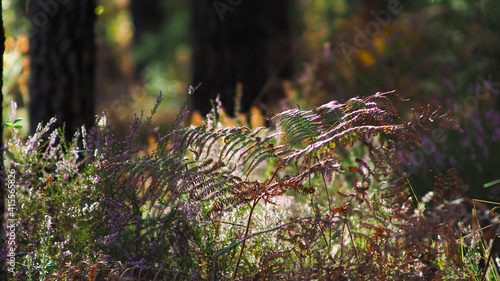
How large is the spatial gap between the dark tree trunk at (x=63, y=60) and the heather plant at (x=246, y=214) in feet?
3.40

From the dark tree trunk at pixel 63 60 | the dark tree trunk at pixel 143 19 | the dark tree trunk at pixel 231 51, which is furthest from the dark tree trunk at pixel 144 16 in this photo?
the dark tree trunk at pixel 63 60

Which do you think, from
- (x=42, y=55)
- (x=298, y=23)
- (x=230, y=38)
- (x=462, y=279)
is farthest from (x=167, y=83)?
(x=462, y=279)

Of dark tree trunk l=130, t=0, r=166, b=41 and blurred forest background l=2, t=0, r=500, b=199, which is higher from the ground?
dark tree trunk l=130, t=0, r=166, b=41

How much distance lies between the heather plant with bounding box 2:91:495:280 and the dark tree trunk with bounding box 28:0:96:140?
104cm

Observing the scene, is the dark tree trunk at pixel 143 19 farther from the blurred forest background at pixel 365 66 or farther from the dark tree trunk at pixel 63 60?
the dark tree trunk at pixel 63 60

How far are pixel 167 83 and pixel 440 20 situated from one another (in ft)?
20.7

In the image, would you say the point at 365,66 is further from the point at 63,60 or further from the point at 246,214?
the point at 246,214

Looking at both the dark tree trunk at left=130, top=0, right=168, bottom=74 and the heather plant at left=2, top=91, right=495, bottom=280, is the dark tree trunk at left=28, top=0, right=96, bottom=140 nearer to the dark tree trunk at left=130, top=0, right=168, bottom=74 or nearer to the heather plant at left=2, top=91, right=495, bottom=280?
the heather plant at left=2, top=91, right=495, bottom=280

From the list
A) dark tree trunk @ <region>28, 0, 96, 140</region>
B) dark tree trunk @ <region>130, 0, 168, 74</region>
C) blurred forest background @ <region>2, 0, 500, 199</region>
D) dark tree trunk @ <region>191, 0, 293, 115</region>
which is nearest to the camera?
dark tree trunk @ <region>28, 0, 96, 140</region>

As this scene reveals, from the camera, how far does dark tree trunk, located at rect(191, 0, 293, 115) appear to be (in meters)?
5.96

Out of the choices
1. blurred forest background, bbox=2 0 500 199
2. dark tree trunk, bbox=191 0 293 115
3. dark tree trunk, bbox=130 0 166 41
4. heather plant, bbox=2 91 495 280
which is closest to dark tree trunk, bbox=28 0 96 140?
heather plant, bbox=2 91 495 280

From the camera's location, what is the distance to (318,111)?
1857 millimetres

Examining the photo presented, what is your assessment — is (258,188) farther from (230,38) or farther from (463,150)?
(230,38)

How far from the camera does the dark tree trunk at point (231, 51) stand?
19.6 ft
